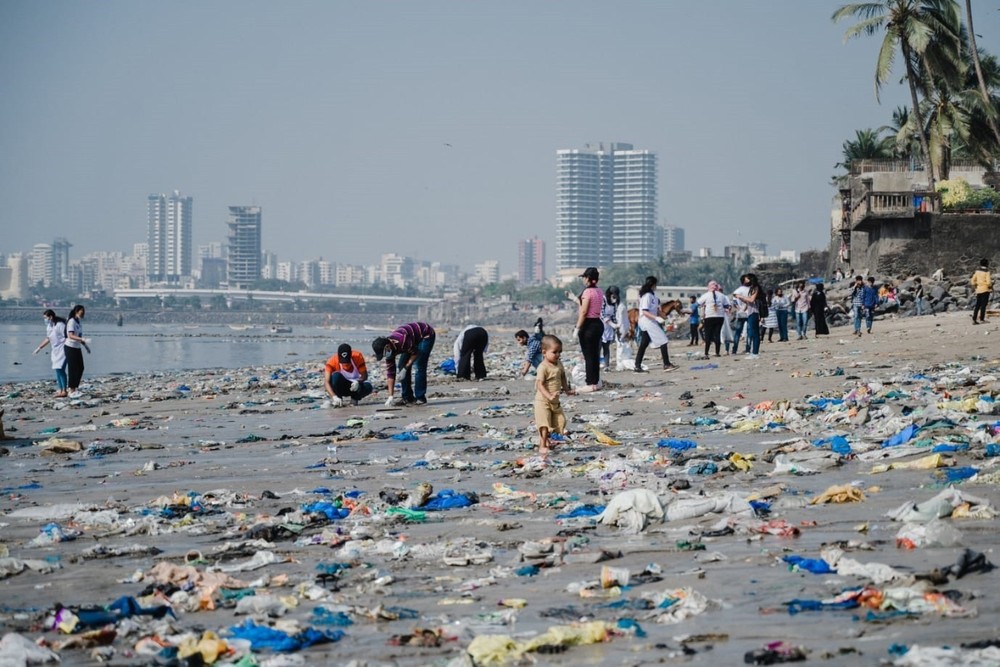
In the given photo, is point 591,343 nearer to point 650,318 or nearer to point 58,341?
point 650,318

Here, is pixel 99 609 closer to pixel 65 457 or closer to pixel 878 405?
pixel 65 457

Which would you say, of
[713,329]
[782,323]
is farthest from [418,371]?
[782,323]

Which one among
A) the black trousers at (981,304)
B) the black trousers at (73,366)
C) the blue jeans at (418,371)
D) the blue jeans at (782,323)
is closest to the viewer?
the blue jeans at (418,371)

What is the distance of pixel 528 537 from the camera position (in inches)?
271

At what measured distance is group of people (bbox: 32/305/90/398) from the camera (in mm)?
18969

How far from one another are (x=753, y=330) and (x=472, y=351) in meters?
5.12

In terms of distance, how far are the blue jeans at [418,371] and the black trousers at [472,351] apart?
251 cm

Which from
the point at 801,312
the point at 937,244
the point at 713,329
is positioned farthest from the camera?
the point at 937,244

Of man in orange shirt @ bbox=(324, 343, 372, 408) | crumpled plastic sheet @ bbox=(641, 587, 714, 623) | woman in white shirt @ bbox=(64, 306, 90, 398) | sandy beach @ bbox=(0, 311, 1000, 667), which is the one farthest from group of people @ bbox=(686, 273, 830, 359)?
crumpled plastic sheet @ bbox=(641, 587, 714, 623)

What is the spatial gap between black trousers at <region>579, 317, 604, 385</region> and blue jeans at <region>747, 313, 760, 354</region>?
5361mm

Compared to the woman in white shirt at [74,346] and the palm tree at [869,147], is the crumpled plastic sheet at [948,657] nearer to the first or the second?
the woman in white shirt at [74,346]

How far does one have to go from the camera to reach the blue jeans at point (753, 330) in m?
20.4

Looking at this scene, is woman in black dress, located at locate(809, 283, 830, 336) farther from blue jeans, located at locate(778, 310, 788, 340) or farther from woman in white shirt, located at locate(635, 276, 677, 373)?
woman in white shirt, located at locate(635, 276, 677, 373)

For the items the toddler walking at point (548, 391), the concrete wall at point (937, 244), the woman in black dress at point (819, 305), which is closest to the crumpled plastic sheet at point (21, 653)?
the toddler walking at point (548, 391)
